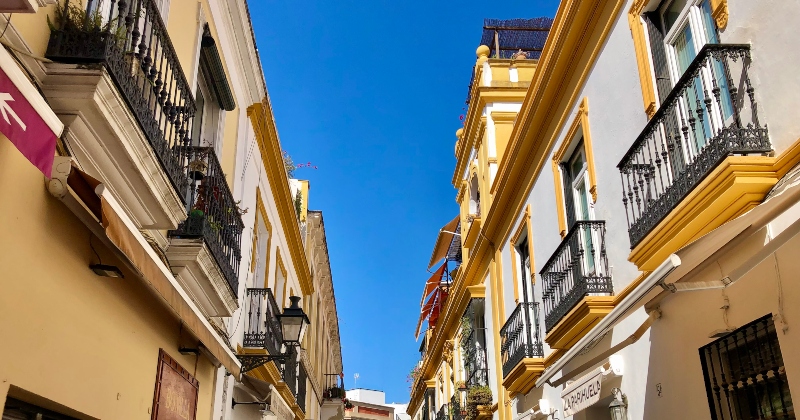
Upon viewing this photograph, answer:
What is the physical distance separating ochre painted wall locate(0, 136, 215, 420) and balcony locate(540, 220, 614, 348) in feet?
13.9

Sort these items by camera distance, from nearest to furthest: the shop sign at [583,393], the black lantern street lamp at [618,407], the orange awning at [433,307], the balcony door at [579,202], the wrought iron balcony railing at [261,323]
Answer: the black lantern street lamp at [618,407] < the shop sign at [583,393] < the balcony door at [579,202] < the wrought iron balcony railing at [261,323] < the orange awning at [433,307]

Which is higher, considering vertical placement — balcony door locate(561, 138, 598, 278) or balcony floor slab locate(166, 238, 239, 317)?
balcony door locate(561, 138, 598, 278)

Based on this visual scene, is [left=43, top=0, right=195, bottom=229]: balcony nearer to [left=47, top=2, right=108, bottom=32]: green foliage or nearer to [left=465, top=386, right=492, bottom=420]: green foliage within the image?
[left=47, top=2, right=108, bottom=32]: green foliage

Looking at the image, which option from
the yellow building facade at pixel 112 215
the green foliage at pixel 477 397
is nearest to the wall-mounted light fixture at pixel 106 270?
the yellow building facade at pixel 112 215

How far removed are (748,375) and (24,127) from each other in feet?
15.1

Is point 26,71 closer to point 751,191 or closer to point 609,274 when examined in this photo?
point 751,191

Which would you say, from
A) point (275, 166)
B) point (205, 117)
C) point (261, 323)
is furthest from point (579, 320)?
point (275, 166)

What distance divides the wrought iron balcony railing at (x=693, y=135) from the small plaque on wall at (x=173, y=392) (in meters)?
3.93

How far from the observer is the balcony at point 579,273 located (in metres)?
6.95

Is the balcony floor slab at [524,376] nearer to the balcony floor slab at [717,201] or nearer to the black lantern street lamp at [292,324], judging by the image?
the black lantern street lamp at [292,324]

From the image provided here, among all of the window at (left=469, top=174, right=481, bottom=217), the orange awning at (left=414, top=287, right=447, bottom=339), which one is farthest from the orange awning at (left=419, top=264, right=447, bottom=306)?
the window at (left=469, top=174, right=481, bottom=217)

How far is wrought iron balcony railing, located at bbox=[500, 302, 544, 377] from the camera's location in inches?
375

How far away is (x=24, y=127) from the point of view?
2787mm

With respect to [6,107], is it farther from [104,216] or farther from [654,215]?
[654,215]
